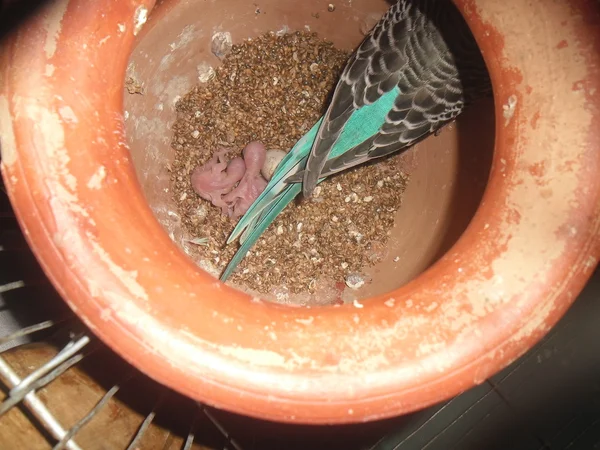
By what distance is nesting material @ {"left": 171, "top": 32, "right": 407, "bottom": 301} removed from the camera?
1161 mm

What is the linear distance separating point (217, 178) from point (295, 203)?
0.71ft

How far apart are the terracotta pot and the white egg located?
60cm

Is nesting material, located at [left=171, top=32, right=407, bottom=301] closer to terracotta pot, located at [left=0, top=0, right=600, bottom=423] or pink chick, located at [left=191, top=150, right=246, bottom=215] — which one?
pink chick, located at [left=191, top=150, right=246, bottom=215]

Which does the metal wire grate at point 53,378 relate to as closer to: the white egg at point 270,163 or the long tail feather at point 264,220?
the long tail feather at point 264,220

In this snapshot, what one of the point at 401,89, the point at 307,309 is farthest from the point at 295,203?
the point at 307,309

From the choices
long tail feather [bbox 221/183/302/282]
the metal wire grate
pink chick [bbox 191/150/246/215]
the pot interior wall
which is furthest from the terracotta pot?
pink chick [bbox 191/150/246/215]

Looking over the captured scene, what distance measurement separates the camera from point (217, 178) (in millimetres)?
1172

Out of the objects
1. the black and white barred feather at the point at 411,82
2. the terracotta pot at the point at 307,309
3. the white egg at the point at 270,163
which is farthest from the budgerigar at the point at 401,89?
the terracotta pot at the point at 307,309

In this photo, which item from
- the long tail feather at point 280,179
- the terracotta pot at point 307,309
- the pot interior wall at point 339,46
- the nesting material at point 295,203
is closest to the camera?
the terracotta pot at point 307,309

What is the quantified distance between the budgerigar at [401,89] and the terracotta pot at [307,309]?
0.38 meters

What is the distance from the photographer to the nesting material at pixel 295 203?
1161mm

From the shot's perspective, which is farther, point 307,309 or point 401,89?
point 401,89

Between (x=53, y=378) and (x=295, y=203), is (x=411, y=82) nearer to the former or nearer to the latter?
(x=295, y=203)

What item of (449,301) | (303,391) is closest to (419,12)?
(449,301)
